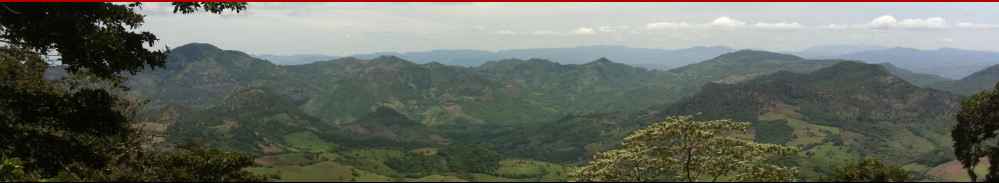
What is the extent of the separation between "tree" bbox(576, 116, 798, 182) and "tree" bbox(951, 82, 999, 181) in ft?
36.2

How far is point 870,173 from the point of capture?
2016 cm

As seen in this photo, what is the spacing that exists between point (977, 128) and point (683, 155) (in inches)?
580

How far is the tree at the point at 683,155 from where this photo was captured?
23375 mm

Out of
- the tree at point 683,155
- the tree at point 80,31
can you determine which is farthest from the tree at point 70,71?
the tree at point 683,155

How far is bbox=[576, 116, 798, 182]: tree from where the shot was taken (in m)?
23.4

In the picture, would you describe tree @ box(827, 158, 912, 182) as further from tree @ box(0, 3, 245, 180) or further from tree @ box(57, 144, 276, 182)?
tree @ box(0, 3, 245, 180)

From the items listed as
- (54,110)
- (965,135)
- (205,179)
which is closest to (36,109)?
(54,110)

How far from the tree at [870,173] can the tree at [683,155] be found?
8.43 feet

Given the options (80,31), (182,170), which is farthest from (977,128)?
(80,31)

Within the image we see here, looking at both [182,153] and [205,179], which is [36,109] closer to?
[182,153]

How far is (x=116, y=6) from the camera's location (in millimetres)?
28312

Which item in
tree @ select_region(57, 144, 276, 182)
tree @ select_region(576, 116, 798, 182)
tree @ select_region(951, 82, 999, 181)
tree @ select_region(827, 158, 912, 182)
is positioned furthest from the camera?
tree @ select_region(951, 82, 999, 181)

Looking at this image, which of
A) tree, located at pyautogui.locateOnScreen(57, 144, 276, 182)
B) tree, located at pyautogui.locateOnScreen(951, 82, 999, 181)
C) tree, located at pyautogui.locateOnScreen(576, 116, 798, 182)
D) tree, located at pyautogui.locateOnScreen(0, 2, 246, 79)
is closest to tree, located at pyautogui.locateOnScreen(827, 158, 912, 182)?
tree, located at pyautogui.locateOnScreen(576, 116, 798, 182)

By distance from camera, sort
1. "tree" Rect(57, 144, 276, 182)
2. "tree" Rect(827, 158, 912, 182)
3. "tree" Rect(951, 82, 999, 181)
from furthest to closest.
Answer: "tree" Rect(951, 82, 999, 181) → "tree" Rect(827, 158, 912, 182) → "tree" Rect(57, 144, 276, 182)
